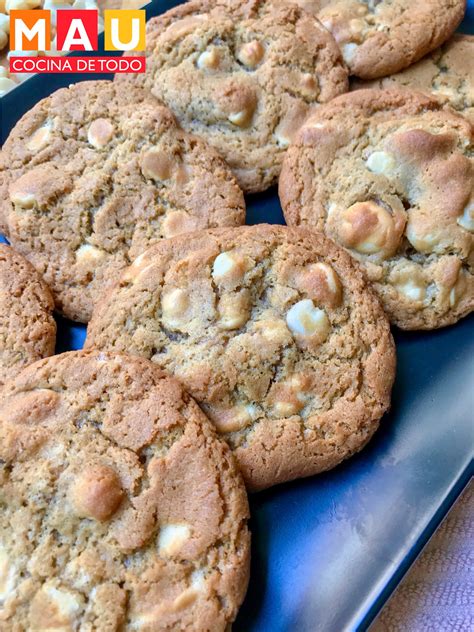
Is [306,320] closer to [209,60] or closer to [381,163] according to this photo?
[381,163]

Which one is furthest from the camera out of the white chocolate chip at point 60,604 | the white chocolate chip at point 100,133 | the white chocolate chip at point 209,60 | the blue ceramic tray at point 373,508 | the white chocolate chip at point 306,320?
the white chocolate chip at point 209,60

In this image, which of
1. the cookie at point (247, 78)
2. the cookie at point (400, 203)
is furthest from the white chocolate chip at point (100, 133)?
the cookie at point (400, 203)

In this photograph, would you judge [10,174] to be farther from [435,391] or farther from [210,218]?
[435,391]

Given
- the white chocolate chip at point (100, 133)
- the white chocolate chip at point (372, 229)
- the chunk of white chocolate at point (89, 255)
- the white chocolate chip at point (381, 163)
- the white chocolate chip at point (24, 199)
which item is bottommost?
the chunk of white chocolate at point (89, 255)

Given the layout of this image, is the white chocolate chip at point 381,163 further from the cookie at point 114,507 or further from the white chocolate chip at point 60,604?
the white chocolate chip at point 60,604

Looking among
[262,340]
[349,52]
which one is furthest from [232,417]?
[349,52]
